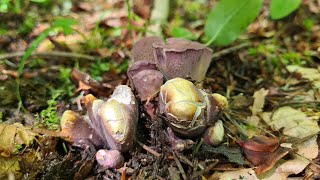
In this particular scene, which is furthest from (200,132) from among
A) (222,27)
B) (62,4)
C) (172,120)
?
(62,4)

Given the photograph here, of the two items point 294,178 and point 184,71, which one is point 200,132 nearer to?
point 184,71

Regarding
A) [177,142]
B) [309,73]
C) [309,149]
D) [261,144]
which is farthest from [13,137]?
[309,73]

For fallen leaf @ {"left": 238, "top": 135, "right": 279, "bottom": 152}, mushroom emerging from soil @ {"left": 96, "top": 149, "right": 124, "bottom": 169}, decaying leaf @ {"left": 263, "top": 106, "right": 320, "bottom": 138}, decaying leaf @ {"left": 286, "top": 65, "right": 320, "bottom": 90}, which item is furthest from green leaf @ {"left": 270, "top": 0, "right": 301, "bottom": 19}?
mushroom emerging from soil @ {"left": 96, "top": 149, "right": 124, "bottom": 169}

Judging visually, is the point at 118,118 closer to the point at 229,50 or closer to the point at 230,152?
the point at 230,152

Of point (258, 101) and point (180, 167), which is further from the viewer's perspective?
point (258, 101)

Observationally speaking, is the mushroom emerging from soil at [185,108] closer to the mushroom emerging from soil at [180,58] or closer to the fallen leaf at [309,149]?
the mushroom emerging from soil at [180,58]

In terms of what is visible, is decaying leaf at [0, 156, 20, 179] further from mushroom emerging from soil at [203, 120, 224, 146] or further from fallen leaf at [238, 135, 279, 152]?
fallen leaf at [238, 135, 279, 152]
